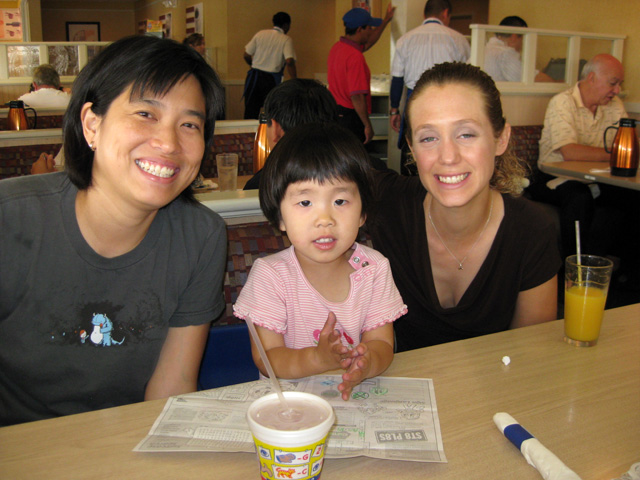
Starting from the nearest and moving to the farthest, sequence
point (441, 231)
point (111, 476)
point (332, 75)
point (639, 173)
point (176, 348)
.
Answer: point (111, 476) → point (176, 348) → point (441, 231) → point (639, 173) → point (332, 75)

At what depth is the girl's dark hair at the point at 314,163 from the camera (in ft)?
4.29

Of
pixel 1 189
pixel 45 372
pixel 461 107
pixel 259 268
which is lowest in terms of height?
pixel 45 372

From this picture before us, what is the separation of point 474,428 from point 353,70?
4545mm

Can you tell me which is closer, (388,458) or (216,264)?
(388,458)

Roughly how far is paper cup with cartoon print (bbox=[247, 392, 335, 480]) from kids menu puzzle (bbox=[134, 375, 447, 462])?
0.45ft

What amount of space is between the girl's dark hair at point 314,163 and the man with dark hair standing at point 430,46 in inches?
131

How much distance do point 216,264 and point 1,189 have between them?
489mm

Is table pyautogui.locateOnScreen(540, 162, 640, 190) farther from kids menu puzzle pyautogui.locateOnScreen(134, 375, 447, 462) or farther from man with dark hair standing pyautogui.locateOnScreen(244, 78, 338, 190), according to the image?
kids menu puzzle pyautogui.locateOnScreen(134, 375, 447, 462)

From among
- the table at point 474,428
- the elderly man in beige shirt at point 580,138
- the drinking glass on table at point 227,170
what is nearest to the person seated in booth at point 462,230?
the table at point 474,428

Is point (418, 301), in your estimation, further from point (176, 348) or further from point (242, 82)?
point (242, 82)

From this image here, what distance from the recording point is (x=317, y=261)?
135cm

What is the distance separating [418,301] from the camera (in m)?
1.65

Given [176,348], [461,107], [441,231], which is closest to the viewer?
[176,348]

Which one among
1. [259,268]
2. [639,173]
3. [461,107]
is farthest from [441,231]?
[639,173]
